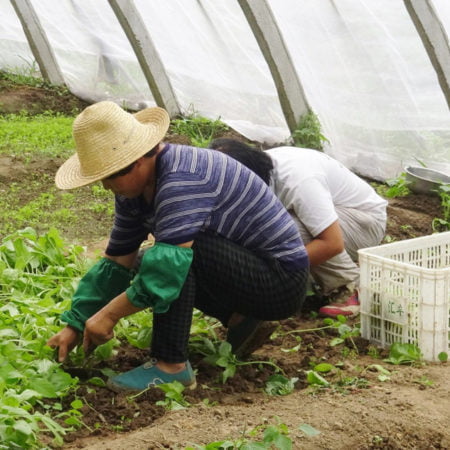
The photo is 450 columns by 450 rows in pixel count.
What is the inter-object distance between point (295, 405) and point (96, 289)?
0.89m

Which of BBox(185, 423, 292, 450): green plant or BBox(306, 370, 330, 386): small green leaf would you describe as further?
BBox(306, 370, 330, 386): small green leaf

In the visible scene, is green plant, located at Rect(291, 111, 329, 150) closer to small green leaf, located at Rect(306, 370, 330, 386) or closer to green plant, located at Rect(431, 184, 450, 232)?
green plant, located at Rect(431, 184, 450, 232)

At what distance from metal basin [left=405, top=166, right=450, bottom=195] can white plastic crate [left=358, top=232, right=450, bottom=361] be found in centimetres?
227

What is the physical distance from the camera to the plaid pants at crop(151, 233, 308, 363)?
3.14 m

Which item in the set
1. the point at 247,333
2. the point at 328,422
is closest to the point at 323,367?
→ the point at 247,333

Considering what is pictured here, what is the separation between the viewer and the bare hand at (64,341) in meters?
3.22

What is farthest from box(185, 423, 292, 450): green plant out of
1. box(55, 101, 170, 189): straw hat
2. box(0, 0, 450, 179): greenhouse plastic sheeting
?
box(0, 0, 450, 179): greenhouse plastic sheeting

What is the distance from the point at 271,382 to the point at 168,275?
69cm

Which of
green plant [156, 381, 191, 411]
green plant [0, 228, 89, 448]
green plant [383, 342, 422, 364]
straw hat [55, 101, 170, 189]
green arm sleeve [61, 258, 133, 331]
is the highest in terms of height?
straw hat [55, 101, 170, 189]

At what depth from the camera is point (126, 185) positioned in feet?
9.93

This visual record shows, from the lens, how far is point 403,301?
357 cm

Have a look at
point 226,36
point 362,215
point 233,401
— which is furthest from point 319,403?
point 226,36

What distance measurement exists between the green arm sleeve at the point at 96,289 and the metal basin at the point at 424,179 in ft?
10.5

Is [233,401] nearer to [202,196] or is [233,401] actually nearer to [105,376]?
[105,376]
